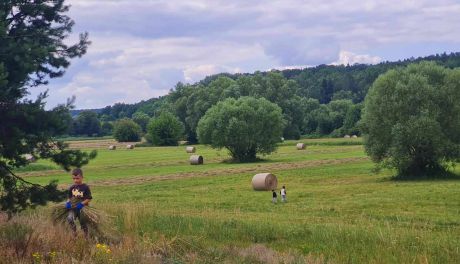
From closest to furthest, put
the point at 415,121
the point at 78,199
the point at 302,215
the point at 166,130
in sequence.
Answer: the point at 78,199, the point at 302,215, the point at 415,121, the point at 166,130

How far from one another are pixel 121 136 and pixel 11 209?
5407 inches

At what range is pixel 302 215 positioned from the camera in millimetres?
21062

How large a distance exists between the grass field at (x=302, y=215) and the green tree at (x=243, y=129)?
18.2 meters

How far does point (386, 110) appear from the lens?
40.8m

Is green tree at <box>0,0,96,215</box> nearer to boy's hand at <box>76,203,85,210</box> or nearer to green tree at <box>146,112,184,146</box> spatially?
boy's hand at <box>76,203,85,210</box>

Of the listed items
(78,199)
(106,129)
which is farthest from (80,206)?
(106,129)

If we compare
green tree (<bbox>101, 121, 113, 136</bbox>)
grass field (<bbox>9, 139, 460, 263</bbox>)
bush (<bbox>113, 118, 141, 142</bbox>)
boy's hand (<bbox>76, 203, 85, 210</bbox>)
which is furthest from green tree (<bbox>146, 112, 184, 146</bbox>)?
boy's hand (<bbox>76, 203, 85, 210</bbox>)

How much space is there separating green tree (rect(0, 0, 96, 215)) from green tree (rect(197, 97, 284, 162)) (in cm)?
5314

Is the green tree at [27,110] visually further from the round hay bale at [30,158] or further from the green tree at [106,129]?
the green tree at [106,129]

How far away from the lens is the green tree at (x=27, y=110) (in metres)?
13.1

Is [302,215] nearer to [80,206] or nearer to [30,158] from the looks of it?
[30,158]

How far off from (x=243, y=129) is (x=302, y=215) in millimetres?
47068

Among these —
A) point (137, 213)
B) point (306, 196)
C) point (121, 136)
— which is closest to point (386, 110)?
point (306, 196)

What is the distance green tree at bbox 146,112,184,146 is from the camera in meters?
122
